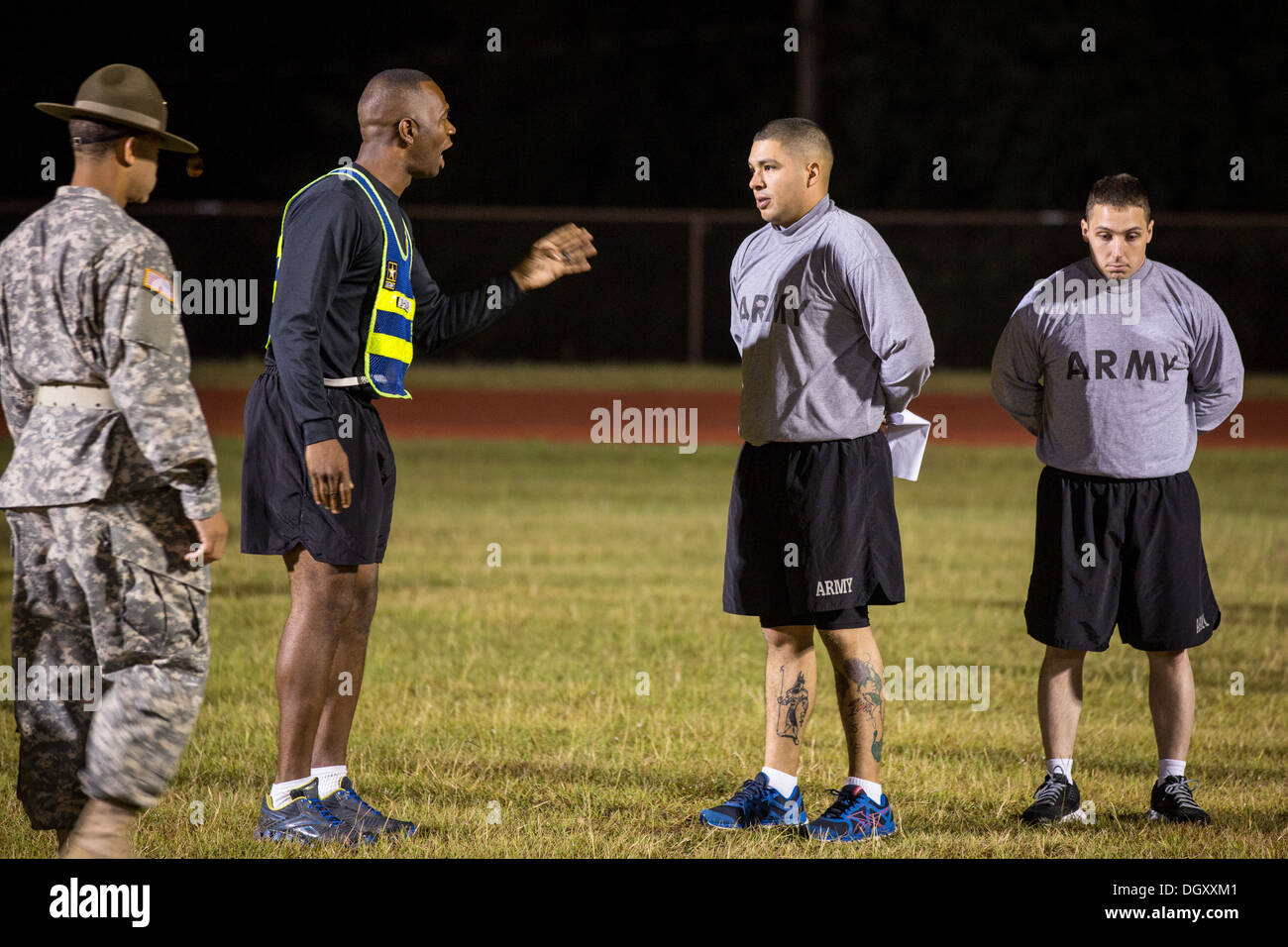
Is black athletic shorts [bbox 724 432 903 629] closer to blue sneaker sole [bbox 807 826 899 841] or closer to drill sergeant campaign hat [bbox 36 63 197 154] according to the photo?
blue sneaker sole [bbox 807 826 899 841]

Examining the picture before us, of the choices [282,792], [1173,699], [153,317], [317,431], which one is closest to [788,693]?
[1173,699]

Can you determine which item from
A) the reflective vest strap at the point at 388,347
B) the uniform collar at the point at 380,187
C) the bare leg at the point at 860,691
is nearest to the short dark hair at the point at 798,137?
the uniform collar at the point at 380,187

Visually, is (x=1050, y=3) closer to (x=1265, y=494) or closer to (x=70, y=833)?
(x=1265, y=494)

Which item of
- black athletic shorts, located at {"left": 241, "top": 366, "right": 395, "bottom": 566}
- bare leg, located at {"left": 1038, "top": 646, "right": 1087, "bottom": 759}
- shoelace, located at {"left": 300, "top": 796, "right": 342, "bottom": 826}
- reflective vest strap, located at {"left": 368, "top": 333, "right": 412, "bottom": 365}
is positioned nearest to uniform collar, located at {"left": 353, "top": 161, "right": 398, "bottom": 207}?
reflective vest strap, located at {"left": 368, "top": 333, "right": 412, "bottom": 365}

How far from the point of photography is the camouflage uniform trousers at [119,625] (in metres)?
3.96

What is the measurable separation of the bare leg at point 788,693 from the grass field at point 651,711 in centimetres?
31

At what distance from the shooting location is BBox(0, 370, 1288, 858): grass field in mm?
5070

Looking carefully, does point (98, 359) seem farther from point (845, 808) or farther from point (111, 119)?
point (845, 808)

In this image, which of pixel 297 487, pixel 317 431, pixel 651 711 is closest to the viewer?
pixel 317 431

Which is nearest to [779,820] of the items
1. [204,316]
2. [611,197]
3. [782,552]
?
[782,552]

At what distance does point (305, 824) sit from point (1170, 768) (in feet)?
9.37

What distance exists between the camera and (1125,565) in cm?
529

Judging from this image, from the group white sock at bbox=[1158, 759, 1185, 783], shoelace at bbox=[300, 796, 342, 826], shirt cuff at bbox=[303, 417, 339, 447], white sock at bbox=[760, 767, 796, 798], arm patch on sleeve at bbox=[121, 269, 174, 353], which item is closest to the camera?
arm patch on sleeve at bbox=[121, 269, 174, 353]

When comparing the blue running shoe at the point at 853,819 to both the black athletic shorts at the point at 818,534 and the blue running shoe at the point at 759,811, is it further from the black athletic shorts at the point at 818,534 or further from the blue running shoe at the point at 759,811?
the black athletic shorts at the point at 818,534
